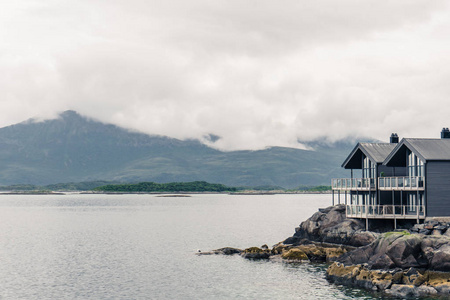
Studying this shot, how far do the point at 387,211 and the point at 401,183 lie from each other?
11.9 feet

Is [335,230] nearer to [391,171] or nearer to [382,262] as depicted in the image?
[391,171]

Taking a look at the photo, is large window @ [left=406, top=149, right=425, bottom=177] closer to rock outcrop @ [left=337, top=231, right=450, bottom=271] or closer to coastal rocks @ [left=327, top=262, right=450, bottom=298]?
rock outcrop @ [left=337, top=231, right=450, bottom=271]

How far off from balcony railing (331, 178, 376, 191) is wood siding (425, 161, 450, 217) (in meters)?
8.41

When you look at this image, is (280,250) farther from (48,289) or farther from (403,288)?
(48,289)

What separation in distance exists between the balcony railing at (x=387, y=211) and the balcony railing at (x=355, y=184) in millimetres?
3003

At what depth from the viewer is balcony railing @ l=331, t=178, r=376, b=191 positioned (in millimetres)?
66938

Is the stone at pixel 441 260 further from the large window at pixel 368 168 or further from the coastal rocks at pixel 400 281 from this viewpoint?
the large window at pixel 368 168

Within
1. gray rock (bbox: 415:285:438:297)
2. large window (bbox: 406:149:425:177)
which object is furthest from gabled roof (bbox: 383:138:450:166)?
gray rock (bbox: 415:285:438:297)

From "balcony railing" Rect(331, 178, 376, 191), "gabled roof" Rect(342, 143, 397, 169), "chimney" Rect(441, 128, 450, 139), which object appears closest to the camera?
"balcony railing" Rect(331, 178, 376, 191)

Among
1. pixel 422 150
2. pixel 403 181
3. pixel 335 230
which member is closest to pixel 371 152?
pixel 403 181

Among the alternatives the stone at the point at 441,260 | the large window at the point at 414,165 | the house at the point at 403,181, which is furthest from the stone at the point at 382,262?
the large window at the point at 414,165

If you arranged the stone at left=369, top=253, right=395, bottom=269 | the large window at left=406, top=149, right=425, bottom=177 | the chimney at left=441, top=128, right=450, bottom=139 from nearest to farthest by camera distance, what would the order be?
the stone at left=369, top=253, right=395, bottom=269
the large window at left=406, top=149, right=425, bottom=177
the chimney at left=441, top=128, right=450, bottom=139

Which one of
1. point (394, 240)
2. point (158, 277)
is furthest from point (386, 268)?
point (158, 277)

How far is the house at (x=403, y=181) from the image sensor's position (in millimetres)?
59000
